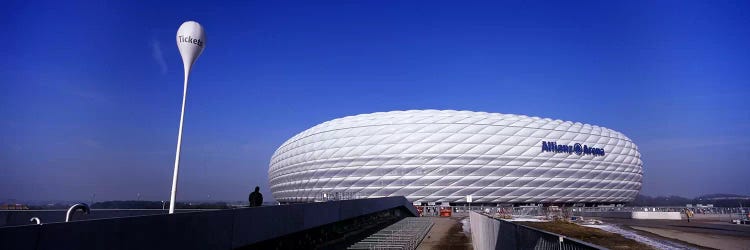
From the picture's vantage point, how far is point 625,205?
83.1 m

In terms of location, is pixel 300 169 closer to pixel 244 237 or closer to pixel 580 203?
pixel 580 203

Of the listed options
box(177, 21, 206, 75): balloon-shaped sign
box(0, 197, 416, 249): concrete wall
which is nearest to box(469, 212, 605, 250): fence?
box(0, 197, 416, 249): concrete wall

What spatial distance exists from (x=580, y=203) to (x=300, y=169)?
45.5 m

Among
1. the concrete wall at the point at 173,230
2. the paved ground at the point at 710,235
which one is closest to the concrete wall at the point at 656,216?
the paved ground at the point at 710,235

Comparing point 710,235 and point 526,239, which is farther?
point 710,235

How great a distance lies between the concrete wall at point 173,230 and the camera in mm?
4168

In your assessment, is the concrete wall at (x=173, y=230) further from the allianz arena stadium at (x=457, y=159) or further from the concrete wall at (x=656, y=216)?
the allianz arena stadium at (x=457, y=159)

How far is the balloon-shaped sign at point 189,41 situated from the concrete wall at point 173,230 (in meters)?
9.24

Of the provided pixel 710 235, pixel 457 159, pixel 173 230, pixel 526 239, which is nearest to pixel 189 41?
pixel 173 230

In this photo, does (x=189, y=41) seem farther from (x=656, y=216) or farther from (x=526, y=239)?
(x=656, y=216)

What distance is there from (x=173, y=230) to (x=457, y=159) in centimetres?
6085

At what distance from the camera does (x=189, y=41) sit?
57.7 feet

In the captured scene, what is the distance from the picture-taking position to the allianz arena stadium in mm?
65375

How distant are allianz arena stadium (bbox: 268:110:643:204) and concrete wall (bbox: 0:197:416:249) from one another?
5391 cm
